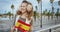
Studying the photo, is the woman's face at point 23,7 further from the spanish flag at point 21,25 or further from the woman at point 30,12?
the spanish flag at point 21,25

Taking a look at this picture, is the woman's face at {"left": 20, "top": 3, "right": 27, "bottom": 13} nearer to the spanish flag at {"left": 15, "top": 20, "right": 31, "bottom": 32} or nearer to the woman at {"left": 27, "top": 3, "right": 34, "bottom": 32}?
the woman at {"left": 27, "top": 3, "right": 34, "bottom": 32}

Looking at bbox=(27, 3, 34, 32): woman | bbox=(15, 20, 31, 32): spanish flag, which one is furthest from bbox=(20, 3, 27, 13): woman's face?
bbox=(15, 20, 31, 32): spanish flag

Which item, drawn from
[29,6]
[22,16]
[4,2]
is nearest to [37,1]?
[29,6]

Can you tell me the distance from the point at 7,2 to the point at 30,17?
0.38 m

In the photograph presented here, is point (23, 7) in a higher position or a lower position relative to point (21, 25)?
higher

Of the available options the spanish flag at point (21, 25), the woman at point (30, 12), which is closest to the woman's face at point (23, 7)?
the woman at point (30, 12)

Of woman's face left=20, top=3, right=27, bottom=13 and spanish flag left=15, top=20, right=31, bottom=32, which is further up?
woman's face left=20, top=3, right=27, bottom=13

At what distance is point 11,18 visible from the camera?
2.24 meters

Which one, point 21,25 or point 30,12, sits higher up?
point 30,12

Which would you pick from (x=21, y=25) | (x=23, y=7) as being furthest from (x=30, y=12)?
(x=21, y=25)

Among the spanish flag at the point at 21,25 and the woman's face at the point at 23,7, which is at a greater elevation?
the woman's face at the point at 23,7

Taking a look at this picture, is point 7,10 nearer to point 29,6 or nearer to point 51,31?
point 29,6

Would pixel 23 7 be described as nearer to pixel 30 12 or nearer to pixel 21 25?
pixel 30 12

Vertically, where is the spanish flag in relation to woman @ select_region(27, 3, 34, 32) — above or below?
below
